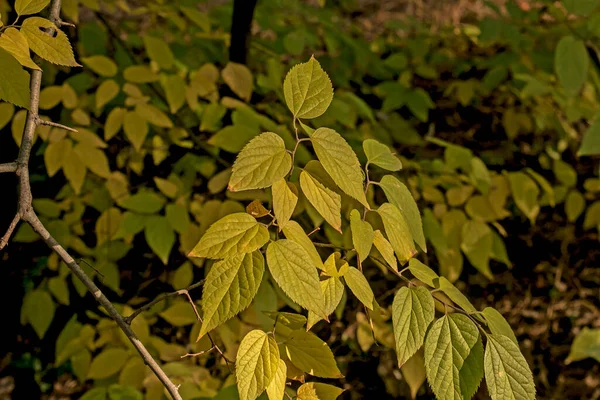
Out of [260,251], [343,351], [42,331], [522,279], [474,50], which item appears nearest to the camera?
[260,251]

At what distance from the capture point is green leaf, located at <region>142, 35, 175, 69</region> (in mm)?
1932

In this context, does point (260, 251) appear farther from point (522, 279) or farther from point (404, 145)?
point (522, 279)

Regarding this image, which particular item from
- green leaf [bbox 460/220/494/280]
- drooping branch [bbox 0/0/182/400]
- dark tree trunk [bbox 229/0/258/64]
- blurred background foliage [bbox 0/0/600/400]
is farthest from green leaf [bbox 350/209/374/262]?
dark tree trunk [bbox 229/0/258/64]

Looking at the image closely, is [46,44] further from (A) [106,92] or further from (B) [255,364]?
(A) [106,92]

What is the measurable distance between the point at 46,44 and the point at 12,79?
9cm

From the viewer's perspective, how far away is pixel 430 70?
106 inches

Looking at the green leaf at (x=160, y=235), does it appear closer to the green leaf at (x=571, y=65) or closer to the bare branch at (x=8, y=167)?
the bare branch at (x=8, y=167)

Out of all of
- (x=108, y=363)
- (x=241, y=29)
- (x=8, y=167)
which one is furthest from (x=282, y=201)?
(x=241, y=29)

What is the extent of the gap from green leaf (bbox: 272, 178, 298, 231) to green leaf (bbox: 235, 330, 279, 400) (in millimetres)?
170

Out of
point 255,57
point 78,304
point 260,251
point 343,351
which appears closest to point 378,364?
point 343,351

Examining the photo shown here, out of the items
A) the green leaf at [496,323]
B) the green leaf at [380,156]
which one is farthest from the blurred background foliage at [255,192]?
the green leaf at [496,323]

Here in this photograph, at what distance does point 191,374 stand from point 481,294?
1433 millimetres

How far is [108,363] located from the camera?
176 cm

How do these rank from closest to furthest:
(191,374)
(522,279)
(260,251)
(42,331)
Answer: (260,251) → (191,374) → (42,331) → (522,279)
